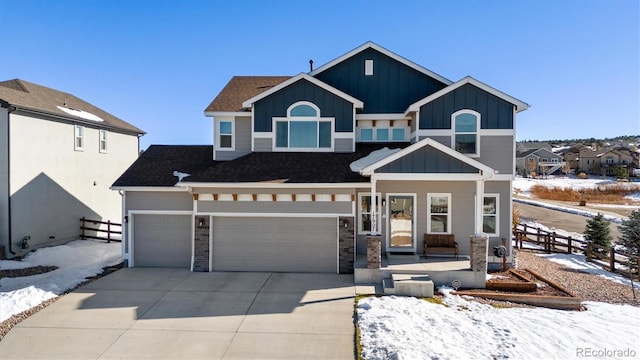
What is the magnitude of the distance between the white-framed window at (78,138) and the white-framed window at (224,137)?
7871 mm

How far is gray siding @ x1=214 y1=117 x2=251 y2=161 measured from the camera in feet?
44.5

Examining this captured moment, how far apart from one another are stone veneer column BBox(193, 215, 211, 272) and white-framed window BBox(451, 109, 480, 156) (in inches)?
353

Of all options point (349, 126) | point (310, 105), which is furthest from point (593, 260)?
point (310, 105)

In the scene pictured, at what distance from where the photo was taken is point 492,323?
724 centimetres

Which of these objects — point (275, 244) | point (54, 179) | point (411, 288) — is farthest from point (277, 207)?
point (54, 179)

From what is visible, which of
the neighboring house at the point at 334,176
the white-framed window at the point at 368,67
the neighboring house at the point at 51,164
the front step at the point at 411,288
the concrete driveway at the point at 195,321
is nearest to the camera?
the concrete driveway at the point at 195,321

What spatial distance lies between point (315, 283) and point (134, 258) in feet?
21.7

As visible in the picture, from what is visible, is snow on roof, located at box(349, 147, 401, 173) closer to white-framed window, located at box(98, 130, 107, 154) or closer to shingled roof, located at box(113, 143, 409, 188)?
shingled roof, located at box(113, 143, 409, 188)

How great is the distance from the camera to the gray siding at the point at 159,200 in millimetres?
11922

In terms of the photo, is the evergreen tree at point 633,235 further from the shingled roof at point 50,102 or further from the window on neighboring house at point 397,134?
the shingled roof at point 50,102

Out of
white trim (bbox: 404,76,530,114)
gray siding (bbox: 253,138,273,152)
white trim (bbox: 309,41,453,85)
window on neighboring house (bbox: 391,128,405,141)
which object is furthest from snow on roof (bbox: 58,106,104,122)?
white trim (bbox: 404,76,530,114)

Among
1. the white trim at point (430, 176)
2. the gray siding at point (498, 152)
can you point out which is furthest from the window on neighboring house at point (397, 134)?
the white trim at point (430, 176)

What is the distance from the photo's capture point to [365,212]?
12.0 meters

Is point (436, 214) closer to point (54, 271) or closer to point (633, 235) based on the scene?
point (633, 235)
